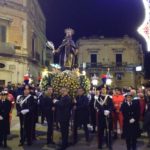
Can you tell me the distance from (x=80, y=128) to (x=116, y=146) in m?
3.53

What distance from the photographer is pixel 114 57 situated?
64.4 m

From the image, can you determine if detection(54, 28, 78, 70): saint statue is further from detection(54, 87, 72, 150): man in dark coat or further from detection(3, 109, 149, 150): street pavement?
detection(54, 87, 72, 150): man in dark coat

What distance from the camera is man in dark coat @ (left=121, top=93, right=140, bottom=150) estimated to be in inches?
407

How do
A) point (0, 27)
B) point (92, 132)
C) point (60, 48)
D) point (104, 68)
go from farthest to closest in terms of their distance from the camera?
point (104, 68) < point (0, 27) < point (60, 48) < point (92, 132)

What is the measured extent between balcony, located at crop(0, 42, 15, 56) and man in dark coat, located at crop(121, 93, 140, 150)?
2280cm

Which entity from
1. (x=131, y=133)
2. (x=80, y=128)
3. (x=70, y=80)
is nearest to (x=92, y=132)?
(x=80, y=128)

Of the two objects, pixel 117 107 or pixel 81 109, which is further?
pixel 117 107

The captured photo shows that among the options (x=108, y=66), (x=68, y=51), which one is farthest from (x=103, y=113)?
(x=108, y=66)

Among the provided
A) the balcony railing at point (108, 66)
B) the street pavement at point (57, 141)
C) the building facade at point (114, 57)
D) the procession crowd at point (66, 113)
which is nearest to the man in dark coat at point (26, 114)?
the procession crowd at point (66, 113)

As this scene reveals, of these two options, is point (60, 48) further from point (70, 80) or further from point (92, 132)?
point (92, 132)

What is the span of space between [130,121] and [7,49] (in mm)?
23543

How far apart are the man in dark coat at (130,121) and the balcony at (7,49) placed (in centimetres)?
2280

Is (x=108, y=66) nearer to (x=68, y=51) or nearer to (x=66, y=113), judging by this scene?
(x=68, y=51)

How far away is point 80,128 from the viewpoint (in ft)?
49.6
